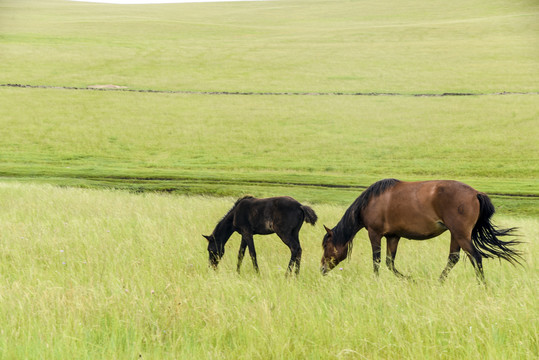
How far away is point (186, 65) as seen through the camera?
66875 millimetres

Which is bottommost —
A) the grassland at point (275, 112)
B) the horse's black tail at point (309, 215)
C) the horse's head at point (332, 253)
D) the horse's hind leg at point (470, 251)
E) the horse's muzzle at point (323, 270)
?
the grassland at point (275, 112)

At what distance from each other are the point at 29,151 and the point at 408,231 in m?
34.9

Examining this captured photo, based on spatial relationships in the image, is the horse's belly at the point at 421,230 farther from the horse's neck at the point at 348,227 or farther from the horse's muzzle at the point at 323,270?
the horse's muzzle at the point at 323,270

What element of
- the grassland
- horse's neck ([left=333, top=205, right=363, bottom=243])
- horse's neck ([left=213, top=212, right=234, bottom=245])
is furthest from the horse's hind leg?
the grassland

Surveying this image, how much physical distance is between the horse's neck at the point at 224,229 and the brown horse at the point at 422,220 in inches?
67.5

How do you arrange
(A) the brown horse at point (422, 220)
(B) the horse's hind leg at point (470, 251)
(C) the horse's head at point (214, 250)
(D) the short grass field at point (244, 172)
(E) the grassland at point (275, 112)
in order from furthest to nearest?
1. (E) the grassland at point (275, 112)
2. (C) the horse's head at point (214, 250)
3. (A) the brown horse at point (422, 220)
4. (B) the horse's hind leg at point (470, 251)
5. (D) the short grass field at point (244, 172)

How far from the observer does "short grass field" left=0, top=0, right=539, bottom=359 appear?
5.54 meters

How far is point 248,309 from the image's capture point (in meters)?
6.02

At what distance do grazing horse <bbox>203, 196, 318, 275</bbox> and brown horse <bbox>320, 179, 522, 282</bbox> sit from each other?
572 millimetres

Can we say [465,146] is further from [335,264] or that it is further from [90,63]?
[90,63]

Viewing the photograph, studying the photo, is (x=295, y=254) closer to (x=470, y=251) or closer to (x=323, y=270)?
(x=323, y=270)

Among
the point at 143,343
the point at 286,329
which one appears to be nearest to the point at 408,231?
the point at 286,329

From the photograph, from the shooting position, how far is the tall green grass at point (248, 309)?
16.7 feet

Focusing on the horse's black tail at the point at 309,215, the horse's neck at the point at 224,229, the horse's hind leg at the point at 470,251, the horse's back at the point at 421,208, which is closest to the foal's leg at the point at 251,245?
the horse's neck at the point at 224,229
